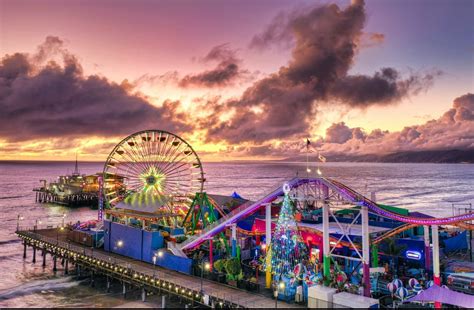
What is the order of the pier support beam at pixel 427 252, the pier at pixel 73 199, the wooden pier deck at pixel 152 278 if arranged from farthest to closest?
the pier at pixel 73 199 < the pier support beam at pixel 427 252 < the wooden pier deck at pixel 152 278

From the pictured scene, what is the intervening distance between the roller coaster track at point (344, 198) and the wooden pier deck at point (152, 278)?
495 cm

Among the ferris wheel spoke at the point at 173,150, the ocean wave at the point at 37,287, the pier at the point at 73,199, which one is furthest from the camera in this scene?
the pier at the point at 73,199

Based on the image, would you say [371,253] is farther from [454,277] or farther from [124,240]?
[124,240]

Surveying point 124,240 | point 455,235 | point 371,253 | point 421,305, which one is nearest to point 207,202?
point 124,240

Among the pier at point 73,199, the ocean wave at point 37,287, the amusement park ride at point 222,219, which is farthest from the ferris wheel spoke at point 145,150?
the pier at point 73,199

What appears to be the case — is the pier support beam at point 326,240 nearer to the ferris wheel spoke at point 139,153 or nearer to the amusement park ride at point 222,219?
the amusement park ride at point 222,219

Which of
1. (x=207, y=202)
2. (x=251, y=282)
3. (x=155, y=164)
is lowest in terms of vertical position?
(x=251, y=282)

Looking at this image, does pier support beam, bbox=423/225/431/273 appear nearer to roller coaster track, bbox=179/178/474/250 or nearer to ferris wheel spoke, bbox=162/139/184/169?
roller coaster track, bbox=179/178/474/250

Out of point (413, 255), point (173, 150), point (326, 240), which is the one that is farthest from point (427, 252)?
point (173, 150)

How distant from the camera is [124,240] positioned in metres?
48.1

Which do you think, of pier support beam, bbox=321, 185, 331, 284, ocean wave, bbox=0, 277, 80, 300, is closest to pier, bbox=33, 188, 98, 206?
ocean wave, bbox=0, 277, 80, 300

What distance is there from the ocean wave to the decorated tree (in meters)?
24.6

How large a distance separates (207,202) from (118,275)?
13672 millimetres

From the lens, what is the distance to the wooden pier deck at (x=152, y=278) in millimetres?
32750
